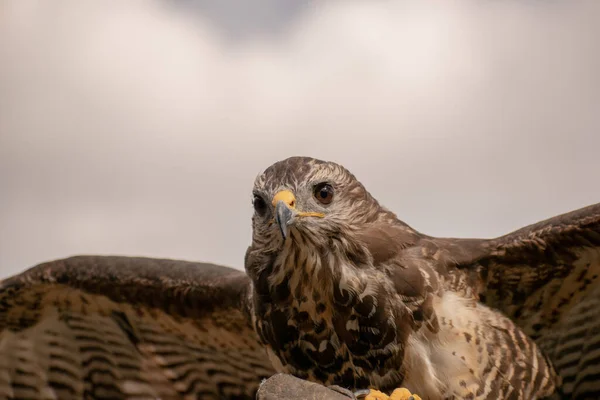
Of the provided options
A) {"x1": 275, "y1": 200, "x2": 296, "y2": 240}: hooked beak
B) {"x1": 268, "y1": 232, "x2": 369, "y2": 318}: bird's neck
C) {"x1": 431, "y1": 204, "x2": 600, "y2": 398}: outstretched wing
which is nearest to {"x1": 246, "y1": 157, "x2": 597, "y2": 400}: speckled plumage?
{"x1": 268, "y1": 232, "x2": 369, "y2": 318}: bird's neck

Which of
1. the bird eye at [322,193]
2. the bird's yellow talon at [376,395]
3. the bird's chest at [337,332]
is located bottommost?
the bird's yellow talon at [376,395]

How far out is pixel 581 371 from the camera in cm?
629

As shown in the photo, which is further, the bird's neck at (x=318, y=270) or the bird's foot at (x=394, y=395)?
the bird's neck at (x=318, y=270)

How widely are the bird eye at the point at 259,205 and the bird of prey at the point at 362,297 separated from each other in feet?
0.08

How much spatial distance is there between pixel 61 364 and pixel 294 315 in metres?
3.23

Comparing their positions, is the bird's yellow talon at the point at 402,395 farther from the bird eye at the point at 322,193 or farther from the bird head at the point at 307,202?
the bird eye at the point at 322,193

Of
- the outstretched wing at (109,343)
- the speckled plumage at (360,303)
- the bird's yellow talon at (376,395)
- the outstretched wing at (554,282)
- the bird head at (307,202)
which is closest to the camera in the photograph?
the bird's yellow talon at (376,395)

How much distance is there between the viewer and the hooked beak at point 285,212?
4.76 m

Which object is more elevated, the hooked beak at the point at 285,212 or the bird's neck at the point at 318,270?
the hooked beak at the point at 285,212

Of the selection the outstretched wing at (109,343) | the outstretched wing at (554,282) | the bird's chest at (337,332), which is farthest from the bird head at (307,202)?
the outstretched wing at (109,343)

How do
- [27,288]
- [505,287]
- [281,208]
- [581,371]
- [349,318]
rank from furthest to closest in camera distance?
[27,288] < [581,371] < [505,287] < [349,318] < [281,208]

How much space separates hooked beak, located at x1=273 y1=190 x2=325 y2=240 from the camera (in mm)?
4762

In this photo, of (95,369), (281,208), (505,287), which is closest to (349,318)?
(281,208)

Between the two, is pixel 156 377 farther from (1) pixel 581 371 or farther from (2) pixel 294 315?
(1) pixel 581 371
